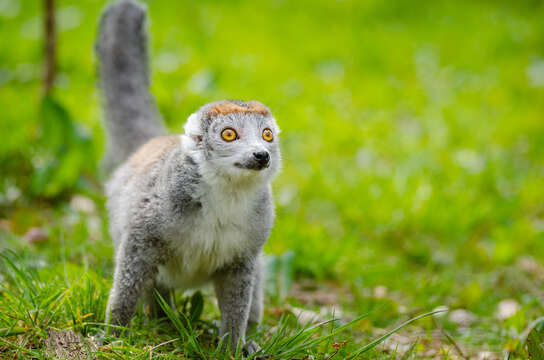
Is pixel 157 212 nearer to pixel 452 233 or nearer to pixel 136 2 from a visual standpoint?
pixel 136 2

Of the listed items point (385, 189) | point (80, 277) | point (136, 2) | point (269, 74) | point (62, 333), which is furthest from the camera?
point (269, 74)

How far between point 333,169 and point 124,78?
113 inches

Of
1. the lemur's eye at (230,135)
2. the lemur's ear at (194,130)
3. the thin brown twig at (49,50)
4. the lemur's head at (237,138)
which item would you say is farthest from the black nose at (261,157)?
the thin brown twig at (49,50)

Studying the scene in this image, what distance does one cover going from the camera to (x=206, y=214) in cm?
301

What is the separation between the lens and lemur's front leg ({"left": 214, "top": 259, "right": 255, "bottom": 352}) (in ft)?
10.4

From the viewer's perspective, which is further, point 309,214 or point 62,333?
point 309,214

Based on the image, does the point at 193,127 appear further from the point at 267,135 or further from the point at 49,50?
the point at 49,50

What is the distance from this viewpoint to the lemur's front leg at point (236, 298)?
3.16 metres

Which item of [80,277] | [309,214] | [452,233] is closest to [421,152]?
[452,233]

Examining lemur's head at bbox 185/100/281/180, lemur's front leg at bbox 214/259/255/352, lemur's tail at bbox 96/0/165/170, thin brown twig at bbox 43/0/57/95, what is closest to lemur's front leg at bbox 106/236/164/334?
lemur's front leg at bbox 214/259/255/352

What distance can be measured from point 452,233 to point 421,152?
5.12 ft

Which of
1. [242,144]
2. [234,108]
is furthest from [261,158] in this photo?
[234,108]

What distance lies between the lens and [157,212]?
3.04 m

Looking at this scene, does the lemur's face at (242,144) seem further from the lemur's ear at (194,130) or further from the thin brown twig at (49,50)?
the thin brown twig at (49,50)
